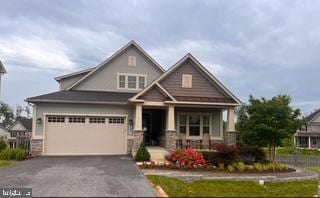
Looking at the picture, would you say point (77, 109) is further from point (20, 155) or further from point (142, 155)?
point (142, 155)

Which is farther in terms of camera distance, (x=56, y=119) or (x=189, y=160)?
(x=56, y=119)

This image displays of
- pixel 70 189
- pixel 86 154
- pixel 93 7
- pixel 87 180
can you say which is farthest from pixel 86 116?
pixel 70 189

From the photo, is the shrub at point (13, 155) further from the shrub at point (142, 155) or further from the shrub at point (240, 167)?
the shrub at point (240, 167)

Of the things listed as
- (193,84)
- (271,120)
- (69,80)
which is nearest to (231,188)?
(271,120)

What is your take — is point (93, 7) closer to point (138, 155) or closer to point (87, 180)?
point (138, 155)

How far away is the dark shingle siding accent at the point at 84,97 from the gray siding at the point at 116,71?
2.08 ft

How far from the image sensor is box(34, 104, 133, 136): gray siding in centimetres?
1948

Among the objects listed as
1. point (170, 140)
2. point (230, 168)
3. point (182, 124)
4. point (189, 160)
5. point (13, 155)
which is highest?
point (182, 124)

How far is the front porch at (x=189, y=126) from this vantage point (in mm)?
19312

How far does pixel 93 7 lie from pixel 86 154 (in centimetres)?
852

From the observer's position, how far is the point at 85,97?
20812mm

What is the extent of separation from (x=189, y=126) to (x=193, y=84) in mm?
2863

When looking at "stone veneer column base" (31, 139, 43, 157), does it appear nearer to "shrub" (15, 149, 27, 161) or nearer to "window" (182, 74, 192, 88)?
"shrub" (15, 149, 27, 161)

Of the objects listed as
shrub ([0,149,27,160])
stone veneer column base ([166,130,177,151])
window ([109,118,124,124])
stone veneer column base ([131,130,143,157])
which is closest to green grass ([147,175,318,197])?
stone veneer column base ([131,130,143,157])
